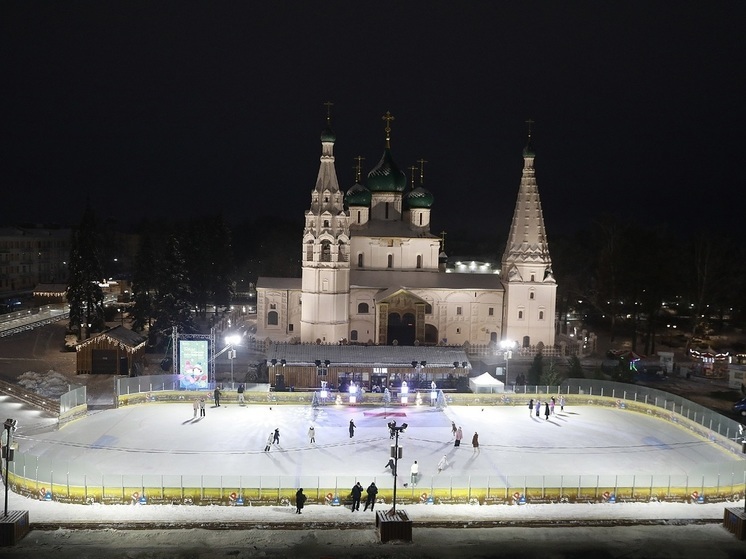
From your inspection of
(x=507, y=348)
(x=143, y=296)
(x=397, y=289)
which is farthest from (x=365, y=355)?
(x=143, y=296)

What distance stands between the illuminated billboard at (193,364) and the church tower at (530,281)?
72.8 feet

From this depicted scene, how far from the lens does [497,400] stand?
111 feet

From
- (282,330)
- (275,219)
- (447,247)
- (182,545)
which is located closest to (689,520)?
(182,545)

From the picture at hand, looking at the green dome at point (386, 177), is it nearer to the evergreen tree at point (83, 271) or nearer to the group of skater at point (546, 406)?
the evergreen tree at point (83, 271)

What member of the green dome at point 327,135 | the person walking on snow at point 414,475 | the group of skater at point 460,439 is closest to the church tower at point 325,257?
the green dome at point 327,135

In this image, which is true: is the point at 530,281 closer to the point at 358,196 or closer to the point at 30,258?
the point at 358,196

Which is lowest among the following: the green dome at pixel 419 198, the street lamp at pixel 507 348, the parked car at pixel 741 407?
the parked car at pixel 741 407

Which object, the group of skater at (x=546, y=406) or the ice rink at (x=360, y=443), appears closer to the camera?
the ice rink at (x=360, y=443)

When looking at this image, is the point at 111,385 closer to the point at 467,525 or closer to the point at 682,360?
the point at 467,525

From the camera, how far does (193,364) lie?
32938mm

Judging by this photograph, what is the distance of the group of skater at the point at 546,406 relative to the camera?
31.5m

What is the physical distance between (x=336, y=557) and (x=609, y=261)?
41132mm

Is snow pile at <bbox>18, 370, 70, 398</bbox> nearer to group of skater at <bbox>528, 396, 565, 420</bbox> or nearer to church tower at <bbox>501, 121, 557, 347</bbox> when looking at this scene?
group of skater at <bbox>528, 396, 565, 420</bbox>

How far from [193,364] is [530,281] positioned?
2441 cm
